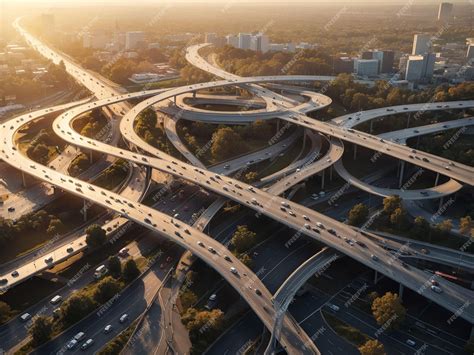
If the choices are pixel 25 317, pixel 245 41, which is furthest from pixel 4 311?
pixel 245 41

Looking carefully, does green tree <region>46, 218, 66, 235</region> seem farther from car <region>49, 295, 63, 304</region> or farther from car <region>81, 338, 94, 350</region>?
car <region>81, 338, 94, 350</region>

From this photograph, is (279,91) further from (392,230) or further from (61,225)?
(61,225)

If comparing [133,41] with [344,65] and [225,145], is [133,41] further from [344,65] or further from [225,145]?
[225,145]

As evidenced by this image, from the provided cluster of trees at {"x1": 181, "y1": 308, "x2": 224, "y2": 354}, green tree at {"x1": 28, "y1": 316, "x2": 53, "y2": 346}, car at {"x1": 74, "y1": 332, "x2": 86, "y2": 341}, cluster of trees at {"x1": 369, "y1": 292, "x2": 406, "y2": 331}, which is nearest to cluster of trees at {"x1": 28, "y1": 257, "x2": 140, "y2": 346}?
green tree at {"x1": 28, "y1": 316, "x2": 53, "y2": 346}

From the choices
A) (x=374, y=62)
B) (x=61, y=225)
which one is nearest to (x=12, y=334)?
(x=61, y=225)

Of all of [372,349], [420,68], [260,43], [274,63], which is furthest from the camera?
[260,43]

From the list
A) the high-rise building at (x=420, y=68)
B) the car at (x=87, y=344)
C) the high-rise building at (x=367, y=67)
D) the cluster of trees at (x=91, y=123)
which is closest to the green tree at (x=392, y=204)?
the car at (x=87, y=344)
